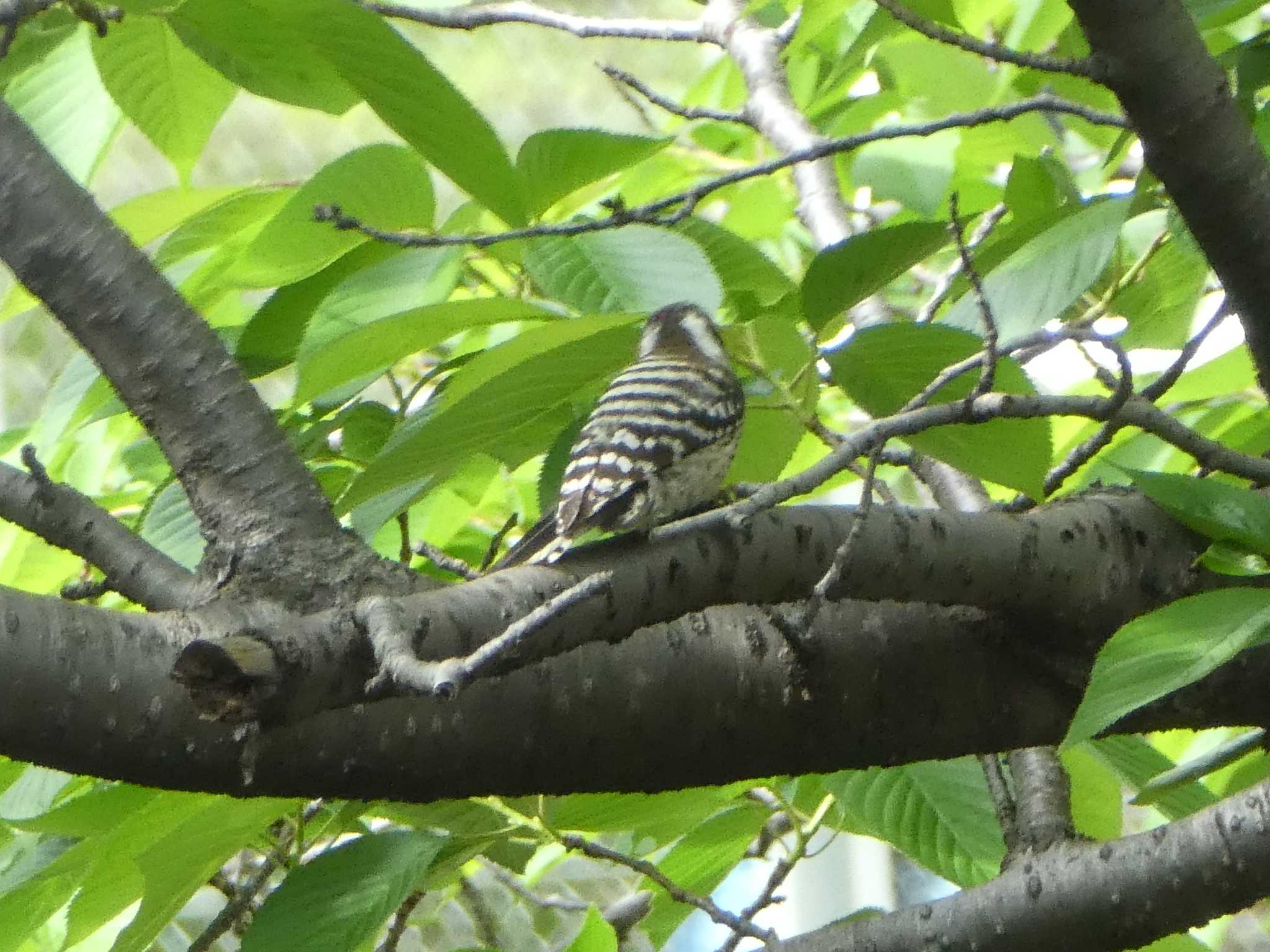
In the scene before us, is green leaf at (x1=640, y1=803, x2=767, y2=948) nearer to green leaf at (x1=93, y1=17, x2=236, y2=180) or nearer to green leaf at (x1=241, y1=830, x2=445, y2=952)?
green leaf at (x1=241, y1=830, x2=445, y2=952)

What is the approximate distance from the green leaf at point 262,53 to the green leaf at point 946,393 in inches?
18.5

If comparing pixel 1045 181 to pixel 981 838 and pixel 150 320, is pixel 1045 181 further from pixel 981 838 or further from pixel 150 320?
pixel 150 320

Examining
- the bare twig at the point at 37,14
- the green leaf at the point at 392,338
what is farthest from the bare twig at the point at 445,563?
the bare twig at the point at 37,14

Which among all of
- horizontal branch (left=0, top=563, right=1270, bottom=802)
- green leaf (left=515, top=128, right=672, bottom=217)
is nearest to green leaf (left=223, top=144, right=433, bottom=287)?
green leaf (left=515, top=128, right=672, bottom=217)

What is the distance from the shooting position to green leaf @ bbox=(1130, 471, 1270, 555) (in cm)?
104

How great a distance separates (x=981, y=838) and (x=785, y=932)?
1.94 metres

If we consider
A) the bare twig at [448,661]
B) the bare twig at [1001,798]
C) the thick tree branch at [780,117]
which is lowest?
the bare twig at [1001,798]

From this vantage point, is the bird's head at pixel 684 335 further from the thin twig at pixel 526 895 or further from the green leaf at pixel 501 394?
the thin twig at pixel 526 895

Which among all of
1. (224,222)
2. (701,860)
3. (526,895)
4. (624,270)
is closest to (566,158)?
(624,270)

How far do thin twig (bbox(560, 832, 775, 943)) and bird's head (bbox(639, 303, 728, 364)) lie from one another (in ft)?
1.57

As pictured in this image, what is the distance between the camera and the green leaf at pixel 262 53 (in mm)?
1074

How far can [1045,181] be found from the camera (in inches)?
55.6

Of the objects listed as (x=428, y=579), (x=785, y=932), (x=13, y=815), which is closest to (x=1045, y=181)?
(x=428, y=579)

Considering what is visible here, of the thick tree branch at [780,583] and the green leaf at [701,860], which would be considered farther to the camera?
the green leaf at [701,860]
